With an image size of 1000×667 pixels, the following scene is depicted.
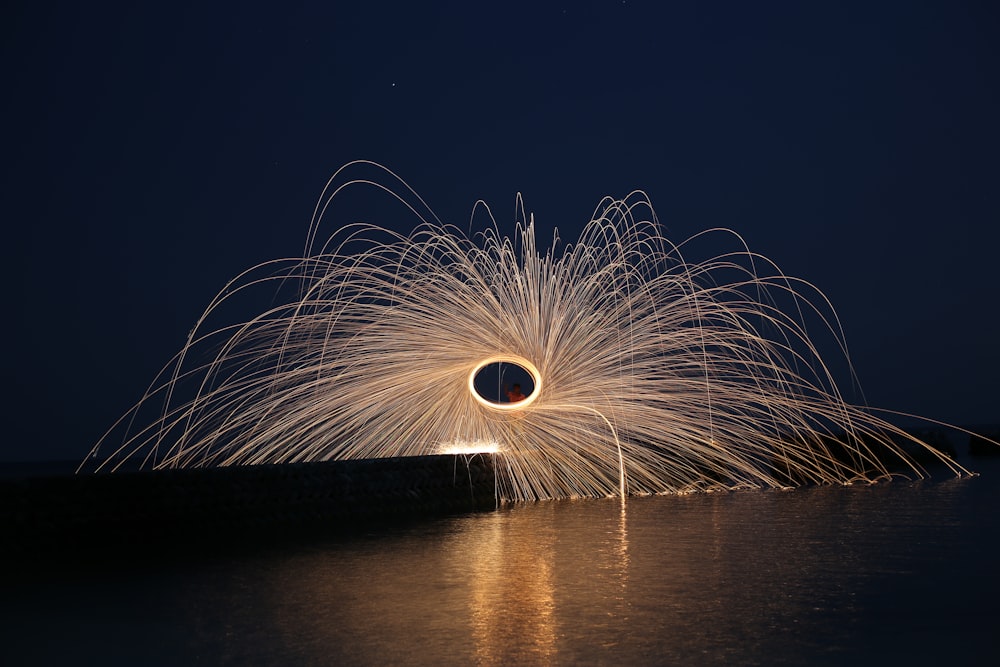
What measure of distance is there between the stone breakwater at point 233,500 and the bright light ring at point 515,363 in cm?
75

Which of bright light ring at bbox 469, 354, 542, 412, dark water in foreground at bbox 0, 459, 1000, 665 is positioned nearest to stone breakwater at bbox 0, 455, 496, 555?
dark water in foreground at bbox 0, 459, 1000, 665

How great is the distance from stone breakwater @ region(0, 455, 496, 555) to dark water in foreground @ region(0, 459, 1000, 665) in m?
0.35

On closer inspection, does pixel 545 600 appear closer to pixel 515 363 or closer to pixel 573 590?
pixel 573 590

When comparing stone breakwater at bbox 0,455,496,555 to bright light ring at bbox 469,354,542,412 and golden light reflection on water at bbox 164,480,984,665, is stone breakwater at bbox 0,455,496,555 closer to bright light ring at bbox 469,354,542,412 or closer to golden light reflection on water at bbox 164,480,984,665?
bright light ring at bbox 469,354,542,412

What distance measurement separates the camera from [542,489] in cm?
1037

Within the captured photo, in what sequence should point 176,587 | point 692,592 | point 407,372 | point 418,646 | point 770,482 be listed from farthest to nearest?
1. point 770,482
2. point 407,372
3. point 176,587
4. point 692,592
5. point 418,646

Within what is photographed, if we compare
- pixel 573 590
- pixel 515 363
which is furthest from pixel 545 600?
pixel 515 363

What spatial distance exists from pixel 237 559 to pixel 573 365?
5.16 metres

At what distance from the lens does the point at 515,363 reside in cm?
1021

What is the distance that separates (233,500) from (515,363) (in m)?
3.94

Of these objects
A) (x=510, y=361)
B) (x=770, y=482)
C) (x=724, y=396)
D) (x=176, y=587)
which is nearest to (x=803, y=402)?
(x=724, y=396)

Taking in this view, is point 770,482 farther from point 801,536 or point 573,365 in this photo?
point 801,536

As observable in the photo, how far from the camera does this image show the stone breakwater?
5887 mm

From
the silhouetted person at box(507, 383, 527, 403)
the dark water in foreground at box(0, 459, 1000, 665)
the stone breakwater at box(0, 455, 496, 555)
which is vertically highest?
the silhouetted person at box(507, 383, 527, 403)
